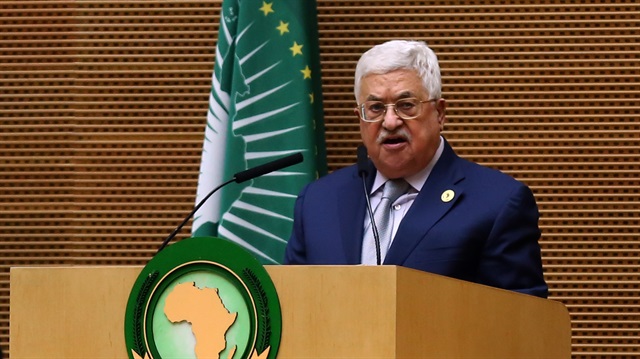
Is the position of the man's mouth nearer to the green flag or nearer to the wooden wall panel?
the green flag

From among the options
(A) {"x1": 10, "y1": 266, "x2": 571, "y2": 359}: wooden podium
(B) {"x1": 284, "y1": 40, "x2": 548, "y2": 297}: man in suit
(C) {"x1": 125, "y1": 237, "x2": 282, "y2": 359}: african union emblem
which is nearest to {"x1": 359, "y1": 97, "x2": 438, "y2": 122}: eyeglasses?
(B) {"x1": 284, "y1": 40, "x2": 548, "y2": 297}: man in suit

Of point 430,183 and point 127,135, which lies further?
point 127,135

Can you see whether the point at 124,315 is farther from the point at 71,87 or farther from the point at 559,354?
the point at 71,87

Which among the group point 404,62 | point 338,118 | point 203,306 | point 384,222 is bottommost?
point 338,118

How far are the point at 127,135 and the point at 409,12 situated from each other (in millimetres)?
1302

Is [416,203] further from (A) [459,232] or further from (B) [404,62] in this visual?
(B) [404,62]

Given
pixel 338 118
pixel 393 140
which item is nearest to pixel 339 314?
pixel 393 140

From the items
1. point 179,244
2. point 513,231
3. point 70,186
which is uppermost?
point 179,244

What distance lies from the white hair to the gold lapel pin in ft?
0.91

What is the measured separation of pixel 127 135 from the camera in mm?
5312

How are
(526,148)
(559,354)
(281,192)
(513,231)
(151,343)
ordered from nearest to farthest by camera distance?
(151,343) < (559,354) < (513,231) < (281,192) < (526,148)

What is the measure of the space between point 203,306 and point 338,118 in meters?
2.78

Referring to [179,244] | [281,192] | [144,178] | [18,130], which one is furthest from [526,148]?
[179,244]

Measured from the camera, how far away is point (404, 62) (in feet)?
11.1
